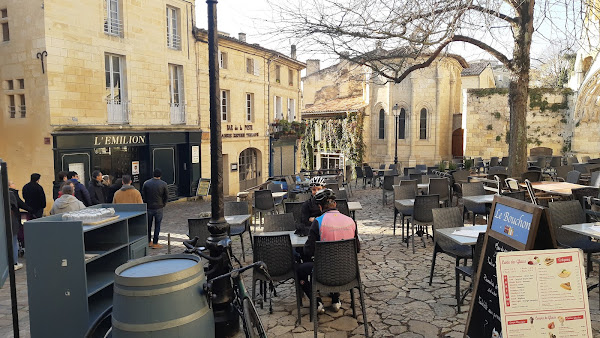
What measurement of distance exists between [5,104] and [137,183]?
14.5 feet

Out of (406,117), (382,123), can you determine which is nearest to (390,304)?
(406,117)

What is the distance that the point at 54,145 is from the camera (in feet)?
37.7

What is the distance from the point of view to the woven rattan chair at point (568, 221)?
5.47m

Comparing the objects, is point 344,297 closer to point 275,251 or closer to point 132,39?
point 275,251

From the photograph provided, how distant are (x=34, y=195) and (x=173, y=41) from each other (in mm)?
9162

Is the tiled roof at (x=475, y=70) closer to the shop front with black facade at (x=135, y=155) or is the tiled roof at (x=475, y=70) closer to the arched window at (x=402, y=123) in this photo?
the arched window at (x=402, y=123)

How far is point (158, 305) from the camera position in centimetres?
250

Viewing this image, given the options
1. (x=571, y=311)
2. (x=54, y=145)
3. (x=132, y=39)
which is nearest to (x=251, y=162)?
(x=132, y=39)

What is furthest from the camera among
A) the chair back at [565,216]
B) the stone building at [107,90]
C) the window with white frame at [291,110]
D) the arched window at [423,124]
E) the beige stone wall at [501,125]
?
the arched window at [423,124]

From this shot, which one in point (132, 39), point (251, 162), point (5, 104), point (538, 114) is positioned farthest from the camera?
point (538, 114)

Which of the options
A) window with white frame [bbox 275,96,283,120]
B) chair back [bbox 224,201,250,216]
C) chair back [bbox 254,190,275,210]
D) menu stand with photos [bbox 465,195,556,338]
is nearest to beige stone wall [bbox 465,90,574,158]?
window with white frame [bbox 275,96,283,120]

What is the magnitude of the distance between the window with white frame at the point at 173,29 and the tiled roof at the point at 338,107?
567 inches

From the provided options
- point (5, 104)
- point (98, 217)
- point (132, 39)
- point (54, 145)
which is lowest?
point (98, 217)

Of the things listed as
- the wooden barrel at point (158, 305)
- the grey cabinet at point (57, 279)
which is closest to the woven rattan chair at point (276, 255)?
the grey cabinet at point (57, 279)
